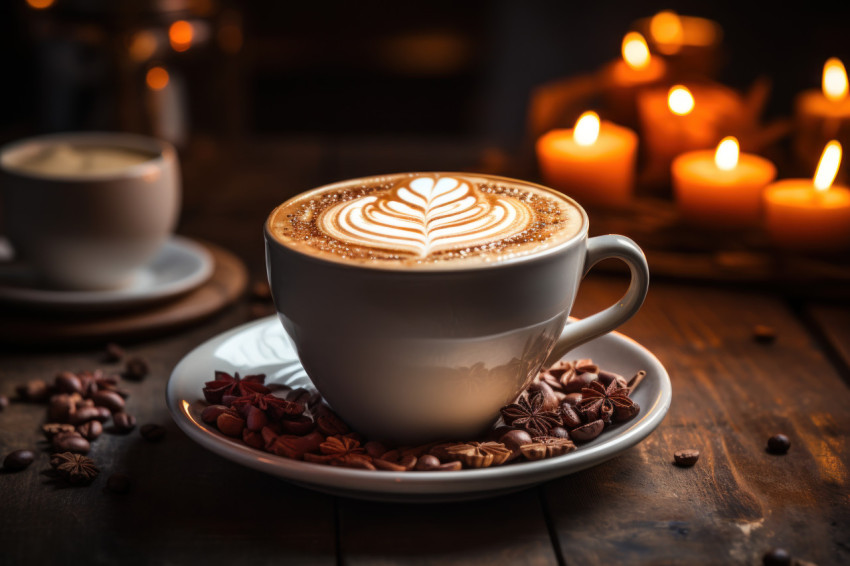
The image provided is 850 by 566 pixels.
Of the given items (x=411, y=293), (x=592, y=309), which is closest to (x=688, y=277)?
(x=592, y=309)

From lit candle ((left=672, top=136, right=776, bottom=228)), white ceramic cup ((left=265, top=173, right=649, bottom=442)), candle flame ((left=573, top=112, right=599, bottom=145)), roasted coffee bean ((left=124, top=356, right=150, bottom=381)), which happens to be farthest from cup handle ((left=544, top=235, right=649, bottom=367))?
candle flame ((left=573, top=112, right=599, bottom=145))

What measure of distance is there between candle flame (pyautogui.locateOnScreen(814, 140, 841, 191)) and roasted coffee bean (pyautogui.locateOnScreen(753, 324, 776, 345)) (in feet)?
1.41

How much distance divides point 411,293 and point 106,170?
825mm

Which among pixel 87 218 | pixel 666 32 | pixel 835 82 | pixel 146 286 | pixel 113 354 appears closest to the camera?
pixel 113 354

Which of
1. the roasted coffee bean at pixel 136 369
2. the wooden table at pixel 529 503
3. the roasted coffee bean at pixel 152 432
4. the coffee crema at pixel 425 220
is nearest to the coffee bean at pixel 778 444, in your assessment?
the wooden table at pixel 529 503

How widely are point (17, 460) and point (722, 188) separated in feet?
4.10

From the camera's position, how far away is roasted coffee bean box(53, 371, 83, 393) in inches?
43.9

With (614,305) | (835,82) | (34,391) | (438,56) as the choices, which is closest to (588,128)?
(835,82)

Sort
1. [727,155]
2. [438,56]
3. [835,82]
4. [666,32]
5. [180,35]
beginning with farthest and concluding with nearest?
1. [438,56]
2. [666,32]
3. [835,82]
4. [180,35]
5. [727,155]

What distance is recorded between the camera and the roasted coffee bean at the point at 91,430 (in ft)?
3.31

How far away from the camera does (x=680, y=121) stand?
1854 millimetres

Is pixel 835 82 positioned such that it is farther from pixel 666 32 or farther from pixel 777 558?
pixel 777 558

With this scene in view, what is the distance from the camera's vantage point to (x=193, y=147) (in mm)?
1973

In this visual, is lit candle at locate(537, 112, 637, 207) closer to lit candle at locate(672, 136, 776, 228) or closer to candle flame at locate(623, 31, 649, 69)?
lit candle at locate(672, 136, 776, 228)
